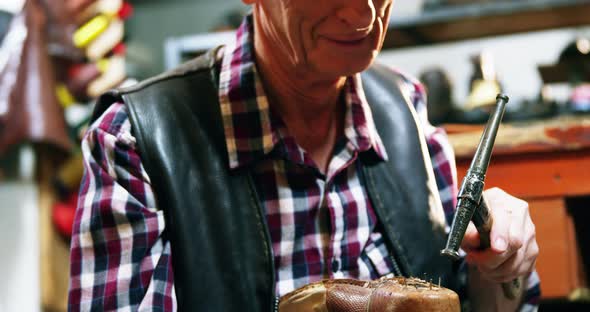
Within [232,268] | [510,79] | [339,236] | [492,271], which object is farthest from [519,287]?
[510,79]

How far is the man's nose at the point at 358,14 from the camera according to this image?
78 centimetres

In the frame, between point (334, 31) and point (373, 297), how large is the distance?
0.97 ft

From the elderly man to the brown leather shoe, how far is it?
0.22 meters

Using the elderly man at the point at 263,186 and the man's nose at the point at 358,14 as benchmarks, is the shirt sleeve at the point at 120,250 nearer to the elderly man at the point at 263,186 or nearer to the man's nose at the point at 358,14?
the elderly man at the point at 263,186

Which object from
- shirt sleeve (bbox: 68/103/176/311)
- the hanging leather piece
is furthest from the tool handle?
the hanging leather piece

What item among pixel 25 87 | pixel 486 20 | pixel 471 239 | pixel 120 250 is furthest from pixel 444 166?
pixel 25 87

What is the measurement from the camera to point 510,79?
9.07 feet

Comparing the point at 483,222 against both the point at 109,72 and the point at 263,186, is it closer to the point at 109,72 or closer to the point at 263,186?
the point at 263,186

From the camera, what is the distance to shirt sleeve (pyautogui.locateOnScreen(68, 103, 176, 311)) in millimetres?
878

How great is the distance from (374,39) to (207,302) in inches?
13.4

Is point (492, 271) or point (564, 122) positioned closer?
point (492, 271)

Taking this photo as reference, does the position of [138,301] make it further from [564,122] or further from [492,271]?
[564,122]

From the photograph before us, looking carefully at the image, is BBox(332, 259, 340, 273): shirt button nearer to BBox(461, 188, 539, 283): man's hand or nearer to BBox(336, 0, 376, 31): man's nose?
BBox(461, 188, 539, 283): man's hand

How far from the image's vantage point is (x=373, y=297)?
0.61m
